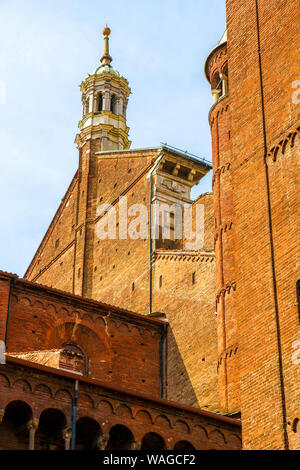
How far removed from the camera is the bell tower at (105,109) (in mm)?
36844

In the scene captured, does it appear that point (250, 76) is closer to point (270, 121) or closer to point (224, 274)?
point (270, 121)

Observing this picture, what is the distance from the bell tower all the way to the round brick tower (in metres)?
10.9

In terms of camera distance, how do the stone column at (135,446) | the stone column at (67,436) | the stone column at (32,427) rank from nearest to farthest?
the stone column at (32,427) → the stone column at (67,436) → the stone column at (135,446)

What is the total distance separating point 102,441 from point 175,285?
11226mm

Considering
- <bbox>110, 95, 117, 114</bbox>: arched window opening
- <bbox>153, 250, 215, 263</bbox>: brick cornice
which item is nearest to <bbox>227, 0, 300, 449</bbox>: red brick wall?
<bbox>153, 250, 215, 263</bbox>: brick cornice

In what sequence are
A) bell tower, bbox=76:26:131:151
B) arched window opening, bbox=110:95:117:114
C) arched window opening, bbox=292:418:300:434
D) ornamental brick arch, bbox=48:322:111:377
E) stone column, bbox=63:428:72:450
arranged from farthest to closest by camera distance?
arched window opening, bbox=110:95:117:114
bell tower, bbox=76:26:131:151
ornamental brick arch, bbox=48:322:111:377
stone column, bbox=63:428:72:450
arched window opening, bbox=292:418:300:434

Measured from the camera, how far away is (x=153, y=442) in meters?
17.8

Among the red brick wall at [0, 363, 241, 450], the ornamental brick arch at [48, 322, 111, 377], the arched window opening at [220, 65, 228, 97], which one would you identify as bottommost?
the red brick wall at [0, 363, 241, 450]

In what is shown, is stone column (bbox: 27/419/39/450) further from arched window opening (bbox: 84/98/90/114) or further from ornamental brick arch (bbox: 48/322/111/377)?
arched window opening (bbox: 84/98/90/114)

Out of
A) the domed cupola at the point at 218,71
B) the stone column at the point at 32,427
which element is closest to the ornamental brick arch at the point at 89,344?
the domed cupola at the point at 218,71

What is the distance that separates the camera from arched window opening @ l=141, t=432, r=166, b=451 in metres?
17.7

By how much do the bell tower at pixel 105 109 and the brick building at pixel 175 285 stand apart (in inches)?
2.4

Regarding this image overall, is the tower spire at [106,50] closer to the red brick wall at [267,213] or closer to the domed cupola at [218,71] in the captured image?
the domed cupola at [218,71]

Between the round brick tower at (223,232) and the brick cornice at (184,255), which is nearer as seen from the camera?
the round brick tower at (223,232)
